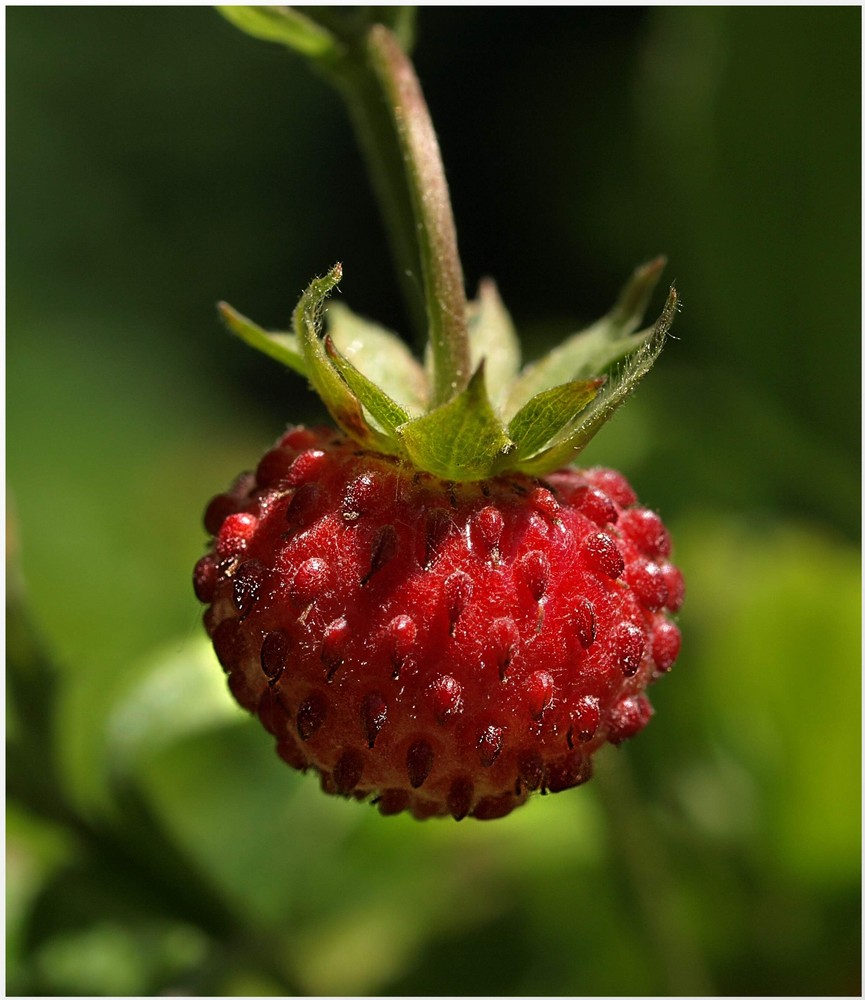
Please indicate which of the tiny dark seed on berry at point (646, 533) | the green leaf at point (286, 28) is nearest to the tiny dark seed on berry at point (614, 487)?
the tiny dark seed on berry at point (646, 533)

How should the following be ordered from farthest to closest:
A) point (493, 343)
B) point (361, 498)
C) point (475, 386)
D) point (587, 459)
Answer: point (587, 459), point (493, 343), point (361, 498), point (475, 386)

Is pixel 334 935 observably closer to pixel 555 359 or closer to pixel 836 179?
pixel 555 359

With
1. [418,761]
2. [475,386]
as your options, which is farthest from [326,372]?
[418,761]

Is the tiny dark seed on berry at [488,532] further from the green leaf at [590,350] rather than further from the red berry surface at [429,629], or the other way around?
the green leaf at [590,350]

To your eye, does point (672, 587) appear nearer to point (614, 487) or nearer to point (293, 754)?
point (614, 487)

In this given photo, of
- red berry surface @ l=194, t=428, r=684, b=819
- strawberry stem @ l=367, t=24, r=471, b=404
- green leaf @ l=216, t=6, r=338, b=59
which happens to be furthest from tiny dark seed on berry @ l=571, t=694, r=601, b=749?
green leaf @ l=216, t=6, r=338, b=59

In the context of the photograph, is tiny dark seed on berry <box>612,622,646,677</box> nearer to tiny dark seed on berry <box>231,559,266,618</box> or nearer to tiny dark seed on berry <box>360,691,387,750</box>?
tiny dark seed on berry <box>360,691,387,750</box>

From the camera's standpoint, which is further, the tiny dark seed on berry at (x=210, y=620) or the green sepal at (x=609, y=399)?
the tiny dark seed on berry at (x=210, y=620)
